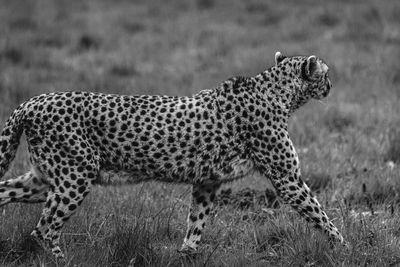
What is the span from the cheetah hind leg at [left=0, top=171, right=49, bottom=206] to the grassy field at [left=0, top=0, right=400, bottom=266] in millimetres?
168

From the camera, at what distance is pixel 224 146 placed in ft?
16.2

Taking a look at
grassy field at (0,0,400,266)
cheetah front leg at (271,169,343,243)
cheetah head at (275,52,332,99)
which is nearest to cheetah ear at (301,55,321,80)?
cheetah head at (275,52,332,99)

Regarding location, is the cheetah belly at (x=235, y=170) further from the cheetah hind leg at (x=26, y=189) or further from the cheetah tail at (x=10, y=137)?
the cheetah tail at (x=10, y=137)

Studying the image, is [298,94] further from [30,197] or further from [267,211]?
[30,197]

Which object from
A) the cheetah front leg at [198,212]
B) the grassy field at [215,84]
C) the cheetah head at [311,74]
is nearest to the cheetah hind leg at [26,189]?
the grassy field at [215,84]

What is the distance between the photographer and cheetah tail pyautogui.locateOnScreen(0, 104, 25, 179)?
478 centimetres

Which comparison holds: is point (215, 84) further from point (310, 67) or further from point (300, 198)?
point (300, 198)

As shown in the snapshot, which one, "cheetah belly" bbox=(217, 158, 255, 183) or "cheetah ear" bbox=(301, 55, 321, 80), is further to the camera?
"cheetah ear" bbox=(301, 55, 321, 80)

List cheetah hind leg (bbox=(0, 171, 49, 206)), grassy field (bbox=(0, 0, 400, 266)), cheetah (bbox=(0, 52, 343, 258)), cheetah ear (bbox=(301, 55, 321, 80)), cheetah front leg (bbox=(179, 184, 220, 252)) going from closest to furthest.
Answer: cheetah (bbox=(0, 52, 343, 258)) → grassy field (bbox=(0, 0, 400, 266)) → cheetah hind leg (bbox=(0, 171, 49, 206)) → cheetah front leg (bbox=(179, 184, 220, 252)) → cheetah ear (bbox=(301, 55, 321, 80))

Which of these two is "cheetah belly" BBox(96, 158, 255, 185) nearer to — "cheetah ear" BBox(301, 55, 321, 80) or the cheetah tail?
the cheetah tail

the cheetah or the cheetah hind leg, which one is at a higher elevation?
the cheetah

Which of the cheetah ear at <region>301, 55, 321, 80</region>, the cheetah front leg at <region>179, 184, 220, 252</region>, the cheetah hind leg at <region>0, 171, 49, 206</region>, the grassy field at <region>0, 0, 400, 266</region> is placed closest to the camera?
the grassy field at <region>0, 0, 400, 266</region>

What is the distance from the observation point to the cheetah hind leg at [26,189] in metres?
4.88

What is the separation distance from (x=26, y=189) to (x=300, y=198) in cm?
167
